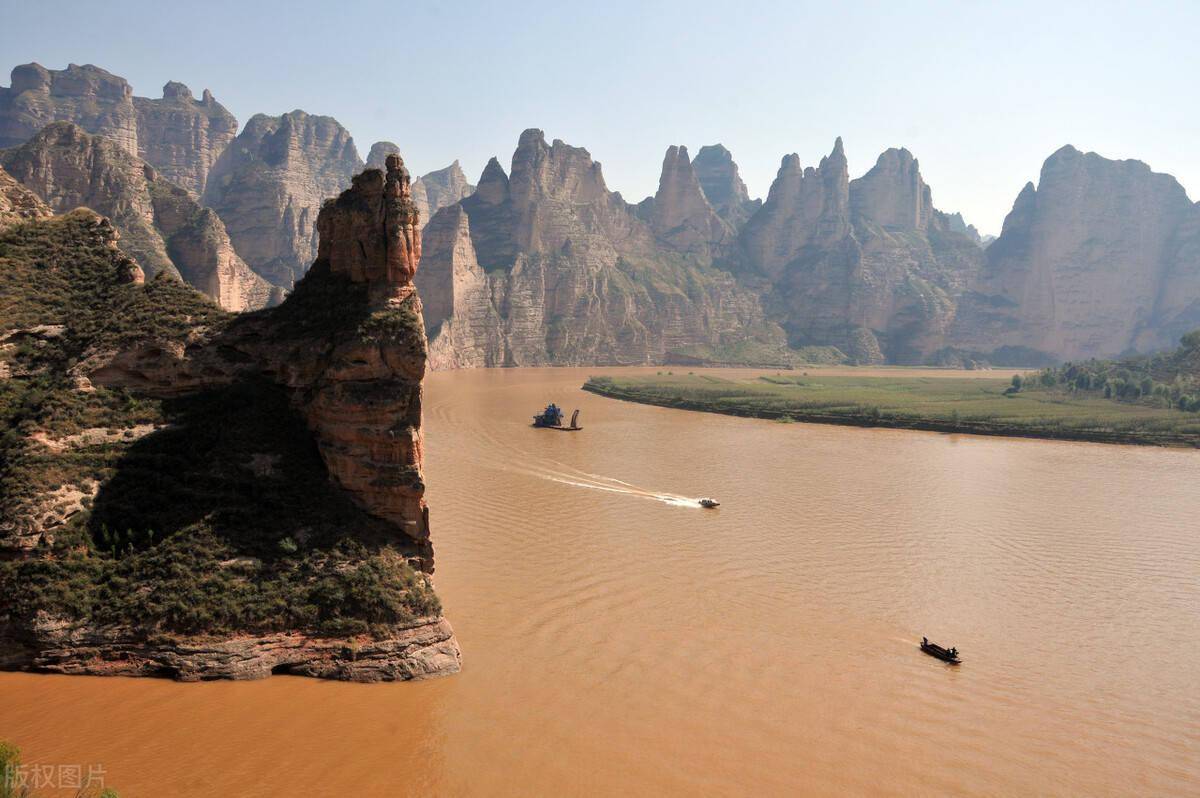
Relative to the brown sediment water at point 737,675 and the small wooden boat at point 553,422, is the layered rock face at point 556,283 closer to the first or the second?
the small wooden boat at point 553,422

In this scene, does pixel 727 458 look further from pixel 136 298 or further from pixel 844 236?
pixel 844 236

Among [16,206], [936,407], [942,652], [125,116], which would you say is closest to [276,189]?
[125,116]

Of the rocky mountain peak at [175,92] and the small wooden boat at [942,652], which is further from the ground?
the rocky mountain peak at [175,92]

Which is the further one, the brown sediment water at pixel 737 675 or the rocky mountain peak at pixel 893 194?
the rocky mountain peak at pixel 893 194

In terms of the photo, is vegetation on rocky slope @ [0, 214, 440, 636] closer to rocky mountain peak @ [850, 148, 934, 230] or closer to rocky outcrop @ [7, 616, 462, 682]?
rocky outcrop @ [7, 616, 462, 682]

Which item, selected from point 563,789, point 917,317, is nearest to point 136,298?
point 563,789

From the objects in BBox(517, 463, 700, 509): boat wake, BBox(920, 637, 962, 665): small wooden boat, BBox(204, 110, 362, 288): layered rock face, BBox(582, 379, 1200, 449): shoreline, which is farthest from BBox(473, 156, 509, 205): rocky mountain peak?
BBox(920, 637, 962, 665): small wooden boat

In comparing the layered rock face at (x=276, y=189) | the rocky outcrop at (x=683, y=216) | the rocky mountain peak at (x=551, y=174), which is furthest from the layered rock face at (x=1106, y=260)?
the layered rock face at (x=276, y=189)
